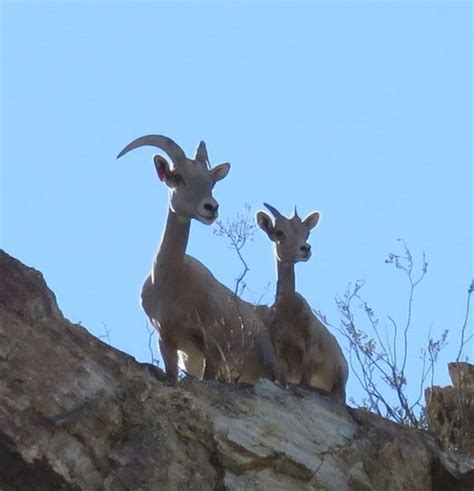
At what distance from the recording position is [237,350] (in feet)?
48.5

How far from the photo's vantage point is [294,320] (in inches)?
627

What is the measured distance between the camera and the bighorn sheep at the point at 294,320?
52.0ft

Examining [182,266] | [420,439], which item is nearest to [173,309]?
[182,266]

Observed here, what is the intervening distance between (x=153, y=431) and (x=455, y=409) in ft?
13.8

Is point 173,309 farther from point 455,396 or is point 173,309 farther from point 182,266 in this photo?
point 455,396

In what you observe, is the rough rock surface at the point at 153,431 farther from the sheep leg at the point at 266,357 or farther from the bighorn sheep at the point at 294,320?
the bighorn sheep at the point at 294,320

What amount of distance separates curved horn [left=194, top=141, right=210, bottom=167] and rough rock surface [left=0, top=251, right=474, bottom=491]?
2305mm

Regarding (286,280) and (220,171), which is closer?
(220,171)

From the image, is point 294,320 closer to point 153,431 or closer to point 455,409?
point 455,409

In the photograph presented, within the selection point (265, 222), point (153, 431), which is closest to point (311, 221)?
point (265, 222)

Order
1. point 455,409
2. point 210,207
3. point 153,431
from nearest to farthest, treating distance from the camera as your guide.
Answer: point 153,431 < point 210,207 < point 455,409

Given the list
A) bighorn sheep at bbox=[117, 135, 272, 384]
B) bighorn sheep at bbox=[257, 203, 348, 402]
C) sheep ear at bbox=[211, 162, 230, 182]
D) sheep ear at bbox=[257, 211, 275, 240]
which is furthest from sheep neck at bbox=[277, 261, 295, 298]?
sheep ear at bbox=[211, 162, 230, 182]

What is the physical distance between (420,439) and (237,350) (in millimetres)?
1836

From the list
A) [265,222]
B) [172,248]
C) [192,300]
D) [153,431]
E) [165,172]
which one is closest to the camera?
[153,431]
